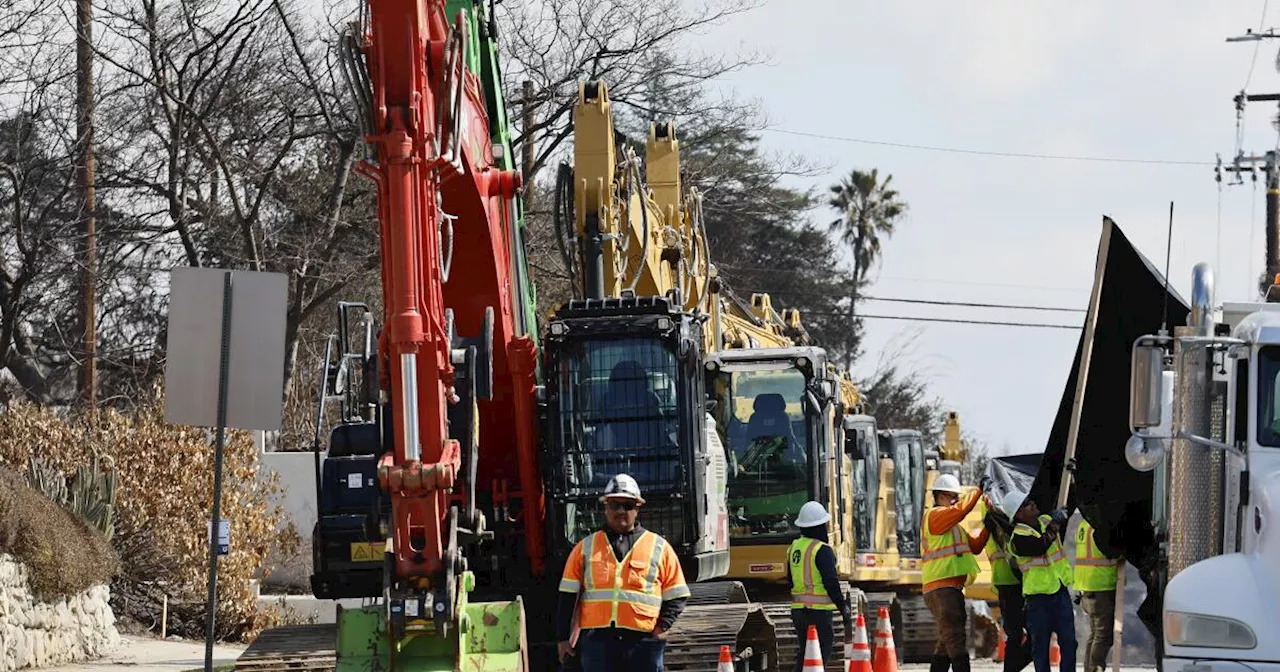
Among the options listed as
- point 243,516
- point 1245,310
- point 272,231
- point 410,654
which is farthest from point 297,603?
point 1245,310

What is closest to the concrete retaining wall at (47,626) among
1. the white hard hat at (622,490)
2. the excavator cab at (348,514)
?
the excavator cab at (348,514)

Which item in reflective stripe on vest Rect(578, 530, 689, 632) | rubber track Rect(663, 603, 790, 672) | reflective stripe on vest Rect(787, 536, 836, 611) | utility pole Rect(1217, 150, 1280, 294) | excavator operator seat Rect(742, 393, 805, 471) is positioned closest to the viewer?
reflective stripe on vest Rect(578, 530, 689, 632)

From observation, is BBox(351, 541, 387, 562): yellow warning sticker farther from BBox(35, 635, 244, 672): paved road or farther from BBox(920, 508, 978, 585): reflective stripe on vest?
BBox(35, 635, 244, 672): paved road

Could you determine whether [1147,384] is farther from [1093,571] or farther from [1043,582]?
[1093,571]

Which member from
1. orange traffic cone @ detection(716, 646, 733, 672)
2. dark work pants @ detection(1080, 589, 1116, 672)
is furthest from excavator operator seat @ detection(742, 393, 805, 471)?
orange traffic cone @ detection(716, 646, 733, 672)

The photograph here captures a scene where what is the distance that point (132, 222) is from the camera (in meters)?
30.4

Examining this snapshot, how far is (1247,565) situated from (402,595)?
4674 millimetres

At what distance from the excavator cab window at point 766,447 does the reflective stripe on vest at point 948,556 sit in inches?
161

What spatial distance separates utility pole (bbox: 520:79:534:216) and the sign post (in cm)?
1781

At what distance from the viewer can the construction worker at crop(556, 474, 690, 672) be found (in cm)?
1106

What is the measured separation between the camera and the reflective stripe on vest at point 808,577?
48.0 feet

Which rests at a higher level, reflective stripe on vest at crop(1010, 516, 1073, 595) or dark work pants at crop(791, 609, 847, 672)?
reflective stripe on vest at crop(1010, 516, 1073, 595)

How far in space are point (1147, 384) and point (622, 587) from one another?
2.92 meters

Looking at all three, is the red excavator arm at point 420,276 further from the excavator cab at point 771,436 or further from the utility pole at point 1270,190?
the utility pole at point 1270,190
